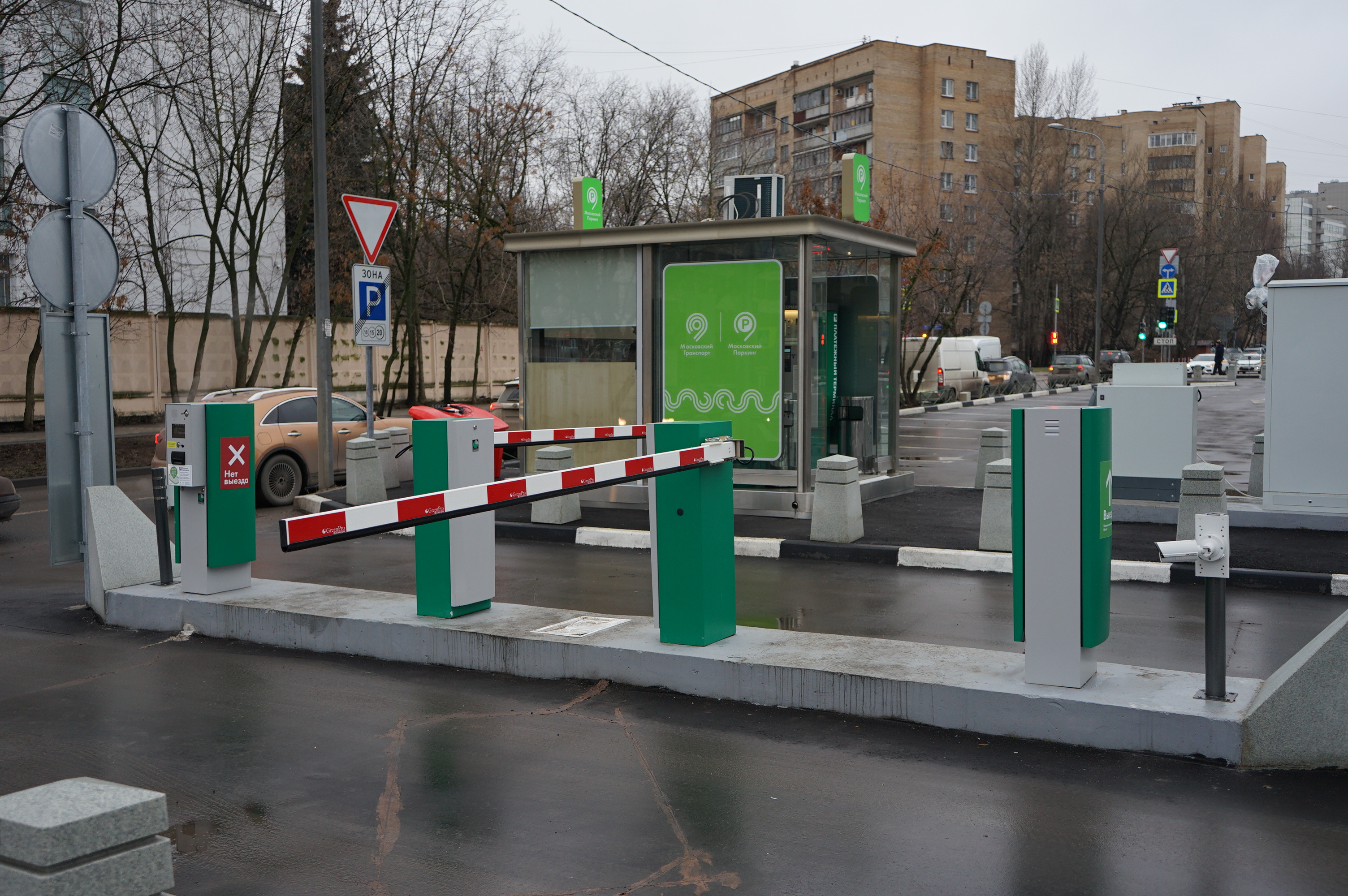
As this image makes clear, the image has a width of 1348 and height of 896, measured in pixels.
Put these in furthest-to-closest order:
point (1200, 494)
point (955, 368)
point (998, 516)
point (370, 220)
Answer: point (955, 368), point (370, 220), point (998, 516), point (1200, 494)

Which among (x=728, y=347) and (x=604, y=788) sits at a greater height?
(x=728, y=347)

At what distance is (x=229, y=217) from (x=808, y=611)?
29.2 meters

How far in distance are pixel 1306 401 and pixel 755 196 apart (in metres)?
6.99

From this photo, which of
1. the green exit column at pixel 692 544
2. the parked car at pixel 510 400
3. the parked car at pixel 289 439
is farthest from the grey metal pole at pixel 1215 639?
the parked car at pixel 510 400

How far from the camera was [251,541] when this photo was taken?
812 cm

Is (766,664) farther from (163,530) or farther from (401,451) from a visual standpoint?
(401,451)

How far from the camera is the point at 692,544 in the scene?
6309mm

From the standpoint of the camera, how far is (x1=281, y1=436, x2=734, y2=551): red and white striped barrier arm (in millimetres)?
4883

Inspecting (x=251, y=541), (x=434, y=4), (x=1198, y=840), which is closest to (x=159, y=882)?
(x=1198, y=840)

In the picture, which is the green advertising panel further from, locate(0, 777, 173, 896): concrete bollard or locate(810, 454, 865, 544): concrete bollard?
locate(0, 777, 173, 896): concrete bollard

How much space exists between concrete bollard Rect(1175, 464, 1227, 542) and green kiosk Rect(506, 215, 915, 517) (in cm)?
405

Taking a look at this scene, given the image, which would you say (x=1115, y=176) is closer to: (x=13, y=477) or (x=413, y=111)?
(x=413, y=111)

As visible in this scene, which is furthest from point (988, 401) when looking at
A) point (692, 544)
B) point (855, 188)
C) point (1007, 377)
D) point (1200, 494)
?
point (692, 544)

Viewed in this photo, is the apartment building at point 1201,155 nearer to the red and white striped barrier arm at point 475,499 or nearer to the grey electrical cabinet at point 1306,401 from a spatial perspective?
the grey electrical cabinet at point 1306,401
